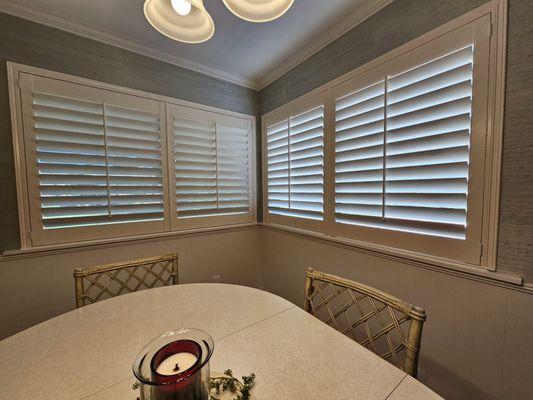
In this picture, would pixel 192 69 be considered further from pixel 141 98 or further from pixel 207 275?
pixel 207 275

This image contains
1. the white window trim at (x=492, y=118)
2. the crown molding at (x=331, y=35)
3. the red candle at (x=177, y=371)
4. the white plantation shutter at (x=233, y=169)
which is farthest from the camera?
the white plantation shutter at (x=233, y=169)

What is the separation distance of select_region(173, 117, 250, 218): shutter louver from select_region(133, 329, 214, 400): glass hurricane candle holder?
5.06 feet

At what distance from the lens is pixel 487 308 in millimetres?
976

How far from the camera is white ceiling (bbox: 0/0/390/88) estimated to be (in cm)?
134

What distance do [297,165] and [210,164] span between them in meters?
0.85

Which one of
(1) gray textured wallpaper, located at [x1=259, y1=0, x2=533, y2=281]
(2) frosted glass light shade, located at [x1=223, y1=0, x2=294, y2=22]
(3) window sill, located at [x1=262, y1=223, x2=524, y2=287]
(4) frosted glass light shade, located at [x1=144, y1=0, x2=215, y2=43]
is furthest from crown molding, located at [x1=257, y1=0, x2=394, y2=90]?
(3) window sill, located at [x1=262, y1=223, x2=524, y2=287]

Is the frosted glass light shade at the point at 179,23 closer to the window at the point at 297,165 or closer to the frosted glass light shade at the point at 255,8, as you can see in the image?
the frosted glass light shade at the point at 255,8

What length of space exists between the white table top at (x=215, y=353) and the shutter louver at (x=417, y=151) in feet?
2.64

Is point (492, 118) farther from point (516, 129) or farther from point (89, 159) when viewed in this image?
point (89, 159)

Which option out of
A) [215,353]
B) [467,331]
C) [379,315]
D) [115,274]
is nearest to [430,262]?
[467,331]

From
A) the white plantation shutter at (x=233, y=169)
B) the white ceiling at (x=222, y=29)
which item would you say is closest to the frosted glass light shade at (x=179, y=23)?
the white ceiling at (x=222, y=29)

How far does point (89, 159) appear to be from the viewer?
1564 mm

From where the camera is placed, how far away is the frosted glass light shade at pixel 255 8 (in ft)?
2.45

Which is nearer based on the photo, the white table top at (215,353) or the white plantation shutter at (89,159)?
the white table top at (215,353)
